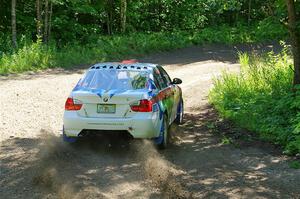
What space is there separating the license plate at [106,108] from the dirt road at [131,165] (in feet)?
2.75

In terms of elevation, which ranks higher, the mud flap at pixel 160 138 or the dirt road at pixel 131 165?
the mud flap at pixel 160 138

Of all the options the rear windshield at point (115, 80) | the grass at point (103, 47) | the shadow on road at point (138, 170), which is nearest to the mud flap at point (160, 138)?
the shadow on road at point (138, 170)

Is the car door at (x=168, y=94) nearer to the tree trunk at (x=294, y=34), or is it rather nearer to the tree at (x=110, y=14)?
the tree trunk at (x=294, y=34)

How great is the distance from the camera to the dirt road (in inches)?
255

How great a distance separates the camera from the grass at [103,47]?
789 inches

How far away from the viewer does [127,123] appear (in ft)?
26.8

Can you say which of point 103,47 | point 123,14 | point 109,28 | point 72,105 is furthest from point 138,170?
point 109,28

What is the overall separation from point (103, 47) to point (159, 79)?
17272 mm

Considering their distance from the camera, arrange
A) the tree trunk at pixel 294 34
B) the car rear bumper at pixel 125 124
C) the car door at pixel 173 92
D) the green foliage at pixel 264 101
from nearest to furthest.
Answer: the car rear bumper at pixel 125 124
the green foliage at pixel 264 101
the car door at pixel 173 92
the tree trunk at pixel 294 34

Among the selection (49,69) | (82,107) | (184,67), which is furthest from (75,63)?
(82,107)

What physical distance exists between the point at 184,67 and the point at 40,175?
1698 cm

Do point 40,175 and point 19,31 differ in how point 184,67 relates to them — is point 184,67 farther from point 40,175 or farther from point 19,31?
point 40,175

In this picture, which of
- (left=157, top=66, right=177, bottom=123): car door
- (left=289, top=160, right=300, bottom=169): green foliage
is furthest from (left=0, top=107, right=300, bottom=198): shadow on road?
(left=157, top=66, right=177, bottom=123): car door

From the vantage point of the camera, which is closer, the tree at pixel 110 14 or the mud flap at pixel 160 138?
the mud flap at pixel 160 138
